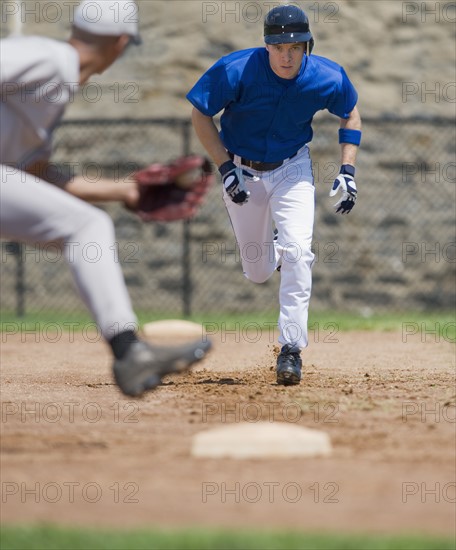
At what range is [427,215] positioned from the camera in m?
13.3

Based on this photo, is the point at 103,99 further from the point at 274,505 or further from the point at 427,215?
the point at 274,505

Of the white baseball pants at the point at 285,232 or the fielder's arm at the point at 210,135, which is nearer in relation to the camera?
the white baseball pants at the point at 285,232

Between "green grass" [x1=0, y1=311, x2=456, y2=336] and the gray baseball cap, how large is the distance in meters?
5.61

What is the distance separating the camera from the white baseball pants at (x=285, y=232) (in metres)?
6.81

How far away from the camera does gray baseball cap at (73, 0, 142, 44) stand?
481cm

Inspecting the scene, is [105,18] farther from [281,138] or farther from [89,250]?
[281,138]

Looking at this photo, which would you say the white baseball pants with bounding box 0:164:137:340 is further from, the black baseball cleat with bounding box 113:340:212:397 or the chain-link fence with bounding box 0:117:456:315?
the chain-link fence with bounding box 0:117:456:315

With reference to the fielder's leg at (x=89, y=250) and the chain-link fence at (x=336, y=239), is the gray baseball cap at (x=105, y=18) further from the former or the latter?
the chain-link fence at (x=336, y=239)

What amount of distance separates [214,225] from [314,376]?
6070 mm

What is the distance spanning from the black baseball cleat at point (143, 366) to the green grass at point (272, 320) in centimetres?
530

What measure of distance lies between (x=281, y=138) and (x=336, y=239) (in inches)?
243

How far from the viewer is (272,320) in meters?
12.0

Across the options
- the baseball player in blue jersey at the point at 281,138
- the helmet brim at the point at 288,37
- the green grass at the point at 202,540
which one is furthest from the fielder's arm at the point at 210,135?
the green grass at the point at 202,540

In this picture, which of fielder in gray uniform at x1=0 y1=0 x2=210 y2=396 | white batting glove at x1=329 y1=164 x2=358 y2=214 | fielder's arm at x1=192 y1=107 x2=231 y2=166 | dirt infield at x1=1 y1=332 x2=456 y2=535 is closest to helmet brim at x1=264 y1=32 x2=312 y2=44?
fielder's arm at x1=192 y1=107 x2=231 y2=166
